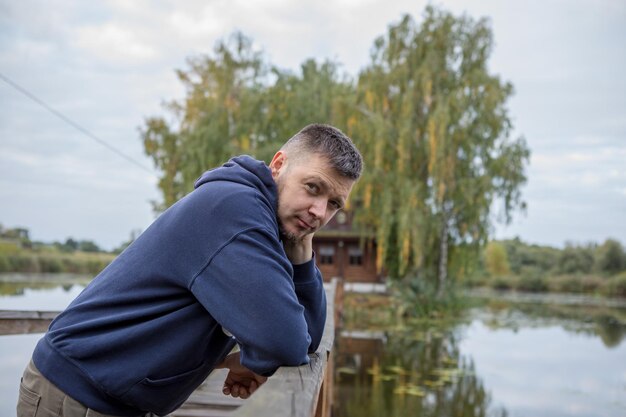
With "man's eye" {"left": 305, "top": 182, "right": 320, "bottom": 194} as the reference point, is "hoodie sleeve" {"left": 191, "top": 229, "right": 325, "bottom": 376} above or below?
below

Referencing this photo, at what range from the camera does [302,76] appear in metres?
27.8

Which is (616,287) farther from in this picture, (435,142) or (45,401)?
(45,401)

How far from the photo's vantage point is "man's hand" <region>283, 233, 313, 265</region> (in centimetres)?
185

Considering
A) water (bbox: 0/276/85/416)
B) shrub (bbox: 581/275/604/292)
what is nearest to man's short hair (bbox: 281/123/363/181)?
water (bbox: 0/276/85/416)

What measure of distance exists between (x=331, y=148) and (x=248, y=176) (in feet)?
0.90

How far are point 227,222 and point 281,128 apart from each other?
2317cm

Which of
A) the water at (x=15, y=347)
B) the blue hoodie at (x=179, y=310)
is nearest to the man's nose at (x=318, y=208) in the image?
the blue hoodie at (x=179, y=310)

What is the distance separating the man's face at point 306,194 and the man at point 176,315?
14 cm

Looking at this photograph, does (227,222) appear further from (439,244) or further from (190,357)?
(439,244)

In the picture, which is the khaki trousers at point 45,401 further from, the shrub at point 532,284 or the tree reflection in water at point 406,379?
the shrub at point 532,284

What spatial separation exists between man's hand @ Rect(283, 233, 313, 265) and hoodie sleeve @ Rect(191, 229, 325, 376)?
38cm

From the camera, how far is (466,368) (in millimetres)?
10461

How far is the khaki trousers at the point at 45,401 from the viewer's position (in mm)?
1512

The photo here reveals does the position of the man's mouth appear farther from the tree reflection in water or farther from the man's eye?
the tree reflection in water
